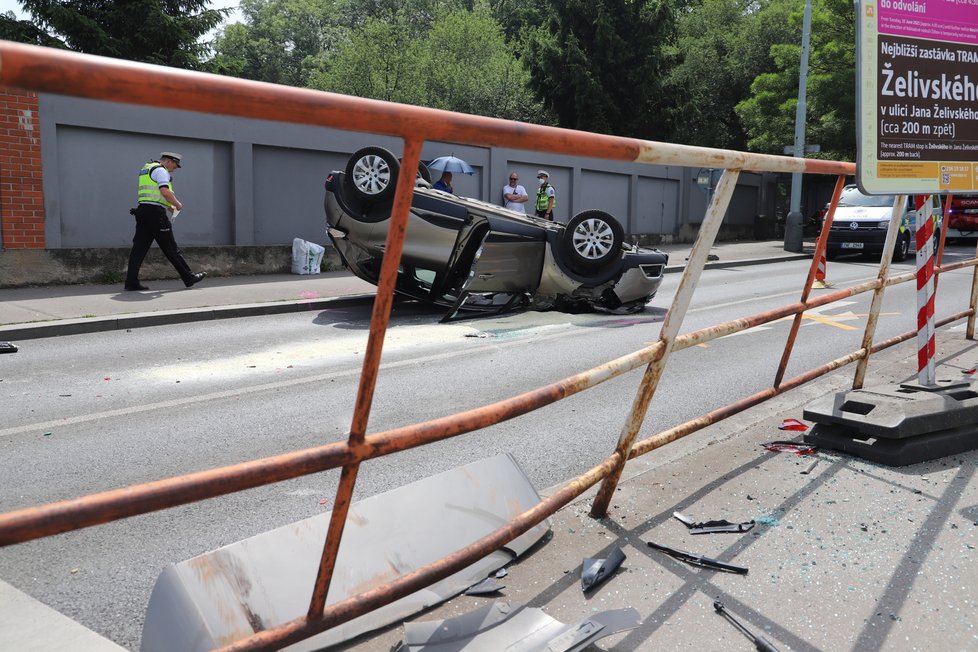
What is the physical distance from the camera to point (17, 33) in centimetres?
2897

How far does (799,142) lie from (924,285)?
62.1 ft

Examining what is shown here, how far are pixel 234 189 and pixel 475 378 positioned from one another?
9397 millimetres

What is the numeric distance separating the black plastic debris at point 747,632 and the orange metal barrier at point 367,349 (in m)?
0.59

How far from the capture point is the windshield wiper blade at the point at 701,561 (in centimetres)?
290

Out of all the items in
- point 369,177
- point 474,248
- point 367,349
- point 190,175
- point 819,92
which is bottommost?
point 474,248

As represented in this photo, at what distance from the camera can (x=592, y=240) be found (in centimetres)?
980

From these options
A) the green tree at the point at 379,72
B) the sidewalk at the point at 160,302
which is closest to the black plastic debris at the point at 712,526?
the sidewalk at the point at 160,302

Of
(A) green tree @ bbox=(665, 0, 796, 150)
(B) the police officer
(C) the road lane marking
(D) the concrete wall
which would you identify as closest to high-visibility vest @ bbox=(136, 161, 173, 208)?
(D) the concrete wall

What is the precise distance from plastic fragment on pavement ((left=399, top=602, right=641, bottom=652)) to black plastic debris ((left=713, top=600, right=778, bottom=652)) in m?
0.30

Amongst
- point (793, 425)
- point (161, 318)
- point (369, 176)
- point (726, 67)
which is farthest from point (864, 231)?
point (726, 67)

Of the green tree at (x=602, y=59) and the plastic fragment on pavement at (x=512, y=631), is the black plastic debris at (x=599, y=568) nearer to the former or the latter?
the plastic fragment on pavement at (x=512, y=631)

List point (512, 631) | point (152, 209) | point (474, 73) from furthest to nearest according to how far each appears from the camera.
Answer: point (474, 73) → point (152, 209) → point (512, 631)

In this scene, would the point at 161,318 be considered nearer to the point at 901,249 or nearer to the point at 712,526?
the point at 712,526

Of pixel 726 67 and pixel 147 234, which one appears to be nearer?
pixel 147 234
